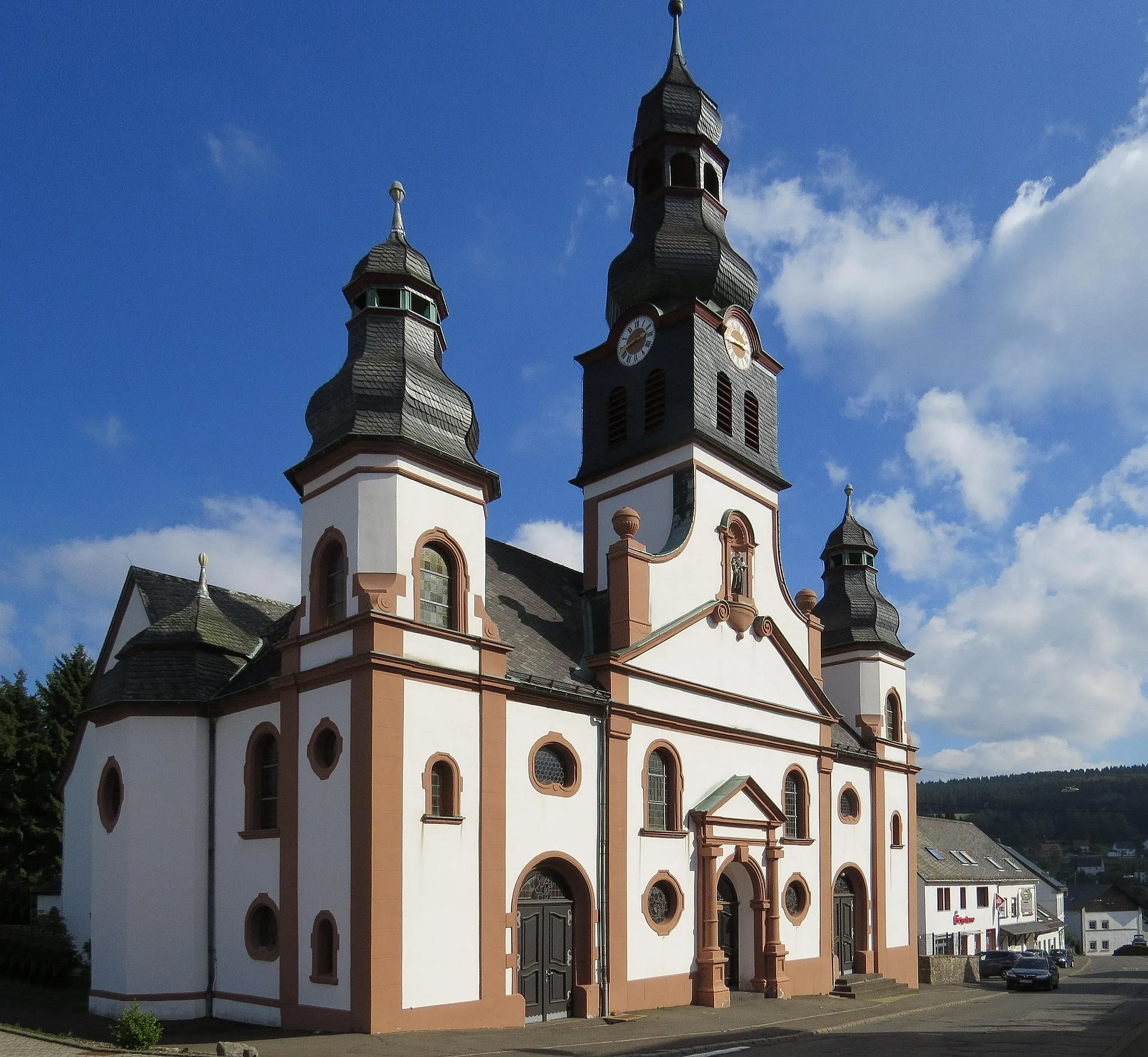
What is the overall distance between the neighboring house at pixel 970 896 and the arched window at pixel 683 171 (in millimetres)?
36666

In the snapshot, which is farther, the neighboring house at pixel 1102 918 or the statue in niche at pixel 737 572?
the neighboring house at pixel 1102 918

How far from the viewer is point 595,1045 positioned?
18.4m

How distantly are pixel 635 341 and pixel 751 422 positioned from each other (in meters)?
3.89

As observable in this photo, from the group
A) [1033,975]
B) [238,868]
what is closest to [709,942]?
[238,868]

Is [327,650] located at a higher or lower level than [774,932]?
higher

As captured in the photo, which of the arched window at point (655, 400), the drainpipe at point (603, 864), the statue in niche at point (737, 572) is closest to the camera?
the drainpipe at point (603, 864)

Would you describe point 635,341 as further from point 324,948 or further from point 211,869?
point 324,948

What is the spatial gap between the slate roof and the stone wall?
17016 mm

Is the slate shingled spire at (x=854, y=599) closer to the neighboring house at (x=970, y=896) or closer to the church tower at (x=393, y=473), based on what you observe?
the church tower at (x=393, y=473)

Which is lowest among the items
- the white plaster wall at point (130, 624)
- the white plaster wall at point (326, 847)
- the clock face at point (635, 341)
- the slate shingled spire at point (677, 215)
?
the white plaster wall at point (326, 847)

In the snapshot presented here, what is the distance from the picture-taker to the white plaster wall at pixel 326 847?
60.7 feet

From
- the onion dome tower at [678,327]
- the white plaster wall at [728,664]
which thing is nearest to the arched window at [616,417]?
the onion dome tower at [678,327]

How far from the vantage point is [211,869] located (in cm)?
2233

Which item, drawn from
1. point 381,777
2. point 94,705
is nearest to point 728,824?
point 381,777
